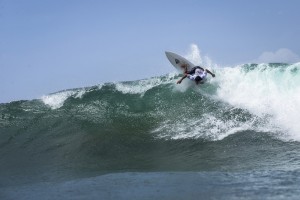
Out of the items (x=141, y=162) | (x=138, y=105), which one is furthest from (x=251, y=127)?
(x=138, y=105)

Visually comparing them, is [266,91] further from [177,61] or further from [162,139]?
[162,139]

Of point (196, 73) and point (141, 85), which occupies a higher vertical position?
point (141, 85)

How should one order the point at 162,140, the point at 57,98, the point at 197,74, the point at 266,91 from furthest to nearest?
1. the point at 57,98
2. the point at 197,74
3. the point at 266,91
4. the point at 162,140

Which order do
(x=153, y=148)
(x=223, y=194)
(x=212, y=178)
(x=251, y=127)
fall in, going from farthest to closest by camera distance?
(x=251, y=127)
(x=153, y=148)
(x=212, y=178)
(x=223, y=194)

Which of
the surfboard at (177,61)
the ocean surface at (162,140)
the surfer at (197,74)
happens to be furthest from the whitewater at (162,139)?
the surfboard at (177,61)

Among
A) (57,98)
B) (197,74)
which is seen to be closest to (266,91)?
(197,74)

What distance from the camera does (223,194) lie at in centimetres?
567

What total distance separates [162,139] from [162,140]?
0.13 m

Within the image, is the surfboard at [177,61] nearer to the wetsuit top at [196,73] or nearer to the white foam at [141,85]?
the white foam at [141,85]

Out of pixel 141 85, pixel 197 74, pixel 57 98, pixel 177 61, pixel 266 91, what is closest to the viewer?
pixel 266 91

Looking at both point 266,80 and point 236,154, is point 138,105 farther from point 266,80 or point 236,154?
point 236,154

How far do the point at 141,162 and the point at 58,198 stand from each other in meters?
3.32

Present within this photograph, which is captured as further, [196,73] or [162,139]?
[196,73]

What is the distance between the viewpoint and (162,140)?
11633 millimetres
